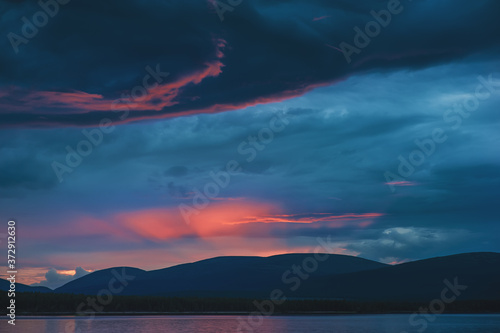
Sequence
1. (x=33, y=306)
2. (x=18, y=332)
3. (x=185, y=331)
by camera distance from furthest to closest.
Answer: (x=33, y=306) < (x=185, y=331) < (x=18, y=332)

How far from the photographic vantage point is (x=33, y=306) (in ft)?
619

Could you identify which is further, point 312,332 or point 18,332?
point 312,332

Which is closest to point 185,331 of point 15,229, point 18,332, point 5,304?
point 18,332

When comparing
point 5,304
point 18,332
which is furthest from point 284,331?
point 5,304

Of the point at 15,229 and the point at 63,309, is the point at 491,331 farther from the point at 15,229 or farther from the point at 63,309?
the point at 63,309

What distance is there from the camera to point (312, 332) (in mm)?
106625

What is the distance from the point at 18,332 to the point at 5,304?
8775 centimetres

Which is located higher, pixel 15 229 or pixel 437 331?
pixel 15 229

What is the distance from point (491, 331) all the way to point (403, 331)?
16.8 m

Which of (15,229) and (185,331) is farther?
(185,331)

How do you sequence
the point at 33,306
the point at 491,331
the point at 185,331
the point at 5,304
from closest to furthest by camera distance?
the point at 185,331 → the point at 491,331 → the point at 5,304 → the point at 33,306

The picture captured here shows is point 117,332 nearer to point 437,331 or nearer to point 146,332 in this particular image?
point 146,332

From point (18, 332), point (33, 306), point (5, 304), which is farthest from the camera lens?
point (33, 306)

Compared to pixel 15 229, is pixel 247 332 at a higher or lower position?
lower
